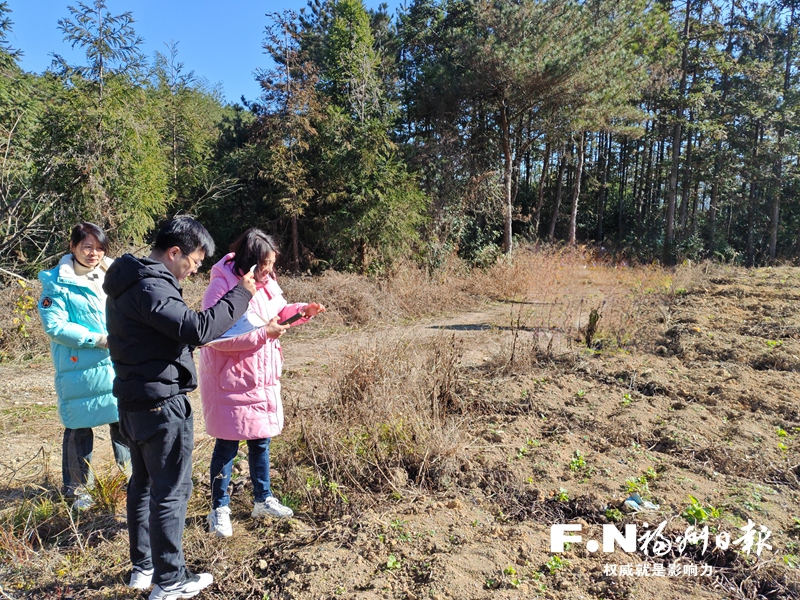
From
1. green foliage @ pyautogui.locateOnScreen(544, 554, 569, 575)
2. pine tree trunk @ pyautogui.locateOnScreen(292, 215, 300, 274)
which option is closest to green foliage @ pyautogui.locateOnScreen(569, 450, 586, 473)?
green foliage @ pyautogui.locateOnScreen(544, 554, 569, 575)

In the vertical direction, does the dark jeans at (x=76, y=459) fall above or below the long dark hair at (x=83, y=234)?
below

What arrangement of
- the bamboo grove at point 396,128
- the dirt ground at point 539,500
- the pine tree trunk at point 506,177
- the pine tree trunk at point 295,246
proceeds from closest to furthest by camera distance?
the dirt ground at point 539,500, the bamboo grove at point 396,128, the pine tree trunk at point 295,246, the pine tree trunk at point 506,177

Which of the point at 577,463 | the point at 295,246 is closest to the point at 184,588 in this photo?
the point at 577,463

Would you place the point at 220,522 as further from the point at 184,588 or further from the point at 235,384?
the point at 235,384

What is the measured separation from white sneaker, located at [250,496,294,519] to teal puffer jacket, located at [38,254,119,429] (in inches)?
40.0

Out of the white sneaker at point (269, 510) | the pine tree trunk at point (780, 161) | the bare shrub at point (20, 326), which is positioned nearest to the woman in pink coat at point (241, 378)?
the white sneaker at point (269, 510)

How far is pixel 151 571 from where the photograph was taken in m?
2.40

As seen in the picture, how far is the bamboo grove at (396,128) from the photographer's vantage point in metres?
8.88

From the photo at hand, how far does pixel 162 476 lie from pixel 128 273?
2.76ft

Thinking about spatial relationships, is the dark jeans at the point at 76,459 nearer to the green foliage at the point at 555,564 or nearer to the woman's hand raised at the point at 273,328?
the woman's hand raised at the point at 273,328

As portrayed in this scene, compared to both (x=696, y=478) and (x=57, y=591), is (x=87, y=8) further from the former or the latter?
(x=696, y=478)

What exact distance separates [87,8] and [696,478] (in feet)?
33.8

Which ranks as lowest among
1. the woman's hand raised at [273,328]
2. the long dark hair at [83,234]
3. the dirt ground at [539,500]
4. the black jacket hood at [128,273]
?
the dirt ground at [539,500]

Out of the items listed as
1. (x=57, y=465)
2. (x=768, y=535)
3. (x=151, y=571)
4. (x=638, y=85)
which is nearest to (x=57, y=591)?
(x=151, y=571)
